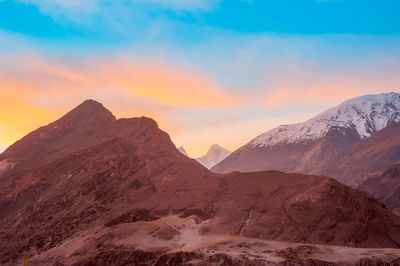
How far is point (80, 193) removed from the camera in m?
76.7

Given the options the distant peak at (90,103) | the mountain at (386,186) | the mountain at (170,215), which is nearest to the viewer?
the mountain at (170,215)

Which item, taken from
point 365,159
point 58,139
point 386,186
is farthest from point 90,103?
point 365,159

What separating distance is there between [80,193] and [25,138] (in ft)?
187

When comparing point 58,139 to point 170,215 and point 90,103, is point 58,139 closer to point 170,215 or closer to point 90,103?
point 90,103

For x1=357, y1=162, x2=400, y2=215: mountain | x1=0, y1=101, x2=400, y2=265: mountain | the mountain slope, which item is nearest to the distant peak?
the mountain slope

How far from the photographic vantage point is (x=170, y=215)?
205 ft

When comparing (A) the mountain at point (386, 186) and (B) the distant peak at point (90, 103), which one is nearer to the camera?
(A) the mountain at point (386, 186)

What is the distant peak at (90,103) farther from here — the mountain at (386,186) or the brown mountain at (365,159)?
the brown mountain at (365,159)

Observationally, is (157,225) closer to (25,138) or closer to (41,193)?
(41,193)

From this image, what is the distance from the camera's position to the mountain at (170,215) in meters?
45.2

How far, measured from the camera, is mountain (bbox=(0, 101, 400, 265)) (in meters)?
45.2

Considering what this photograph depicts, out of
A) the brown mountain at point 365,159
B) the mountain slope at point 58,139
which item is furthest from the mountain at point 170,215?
the brown mountain at point 365,159

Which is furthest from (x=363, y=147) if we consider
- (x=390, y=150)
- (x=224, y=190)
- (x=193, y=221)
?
(x=193, y=221)

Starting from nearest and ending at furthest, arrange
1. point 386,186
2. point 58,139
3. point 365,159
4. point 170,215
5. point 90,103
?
point 170,215
point 58,139
point 386,186
point 90,103
point 365,159
